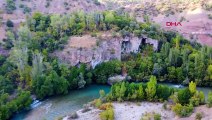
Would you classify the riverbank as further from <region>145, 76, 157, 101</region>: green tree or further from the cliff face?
the cliff face

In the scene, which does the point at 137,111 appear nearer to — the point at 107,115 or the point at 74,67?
the point at 107,115

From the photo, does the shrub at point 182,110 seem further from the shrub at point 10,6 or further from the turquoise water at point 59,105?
the shrub at point 10,6

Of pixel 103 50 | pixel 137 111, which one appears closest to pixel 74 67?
pixel 103 50

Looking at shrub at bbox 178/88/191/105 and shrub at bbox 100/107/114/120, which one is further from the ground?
shrub at bbox 178/88/191/105

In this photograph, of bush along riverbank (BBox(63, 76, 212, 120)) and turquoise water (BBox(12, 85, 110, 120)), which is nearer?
bush along riverbank (BBox(63, 76, 212, 120))

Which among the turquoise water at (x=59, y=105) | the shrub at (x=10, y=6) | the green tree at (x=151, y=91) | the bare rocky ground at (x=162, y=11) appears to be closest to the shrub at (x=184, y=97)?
the green tree at (x=151, y=91)

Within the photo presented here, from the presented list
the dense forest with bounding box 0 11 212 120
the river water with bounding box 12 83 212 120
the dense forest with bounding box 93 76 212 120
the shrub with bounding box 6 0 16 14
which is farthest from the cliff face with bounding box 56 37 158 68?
the shrub with bounding box 6 0 16 14

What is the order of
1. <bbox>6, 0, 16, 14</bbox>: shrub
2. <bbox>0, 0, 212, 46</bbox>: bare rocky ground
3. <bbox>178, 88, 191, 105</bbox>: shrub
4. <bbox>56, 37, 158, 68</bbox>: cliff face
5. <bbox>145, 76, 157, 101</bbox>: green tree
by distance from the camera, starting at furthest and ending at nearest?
<bbox>0, 0, 212, 46</bbox>: bare rocky ground < <bbox>6, 0, 16, 14</bbox>: shrub < <bbox>56, 37, 158, 68</bbox>: cliff face < <bbox>145, 76, 157, 101</bbox>: green tree < <bbox>178, 88, 191, 105</bbox>: shrub
